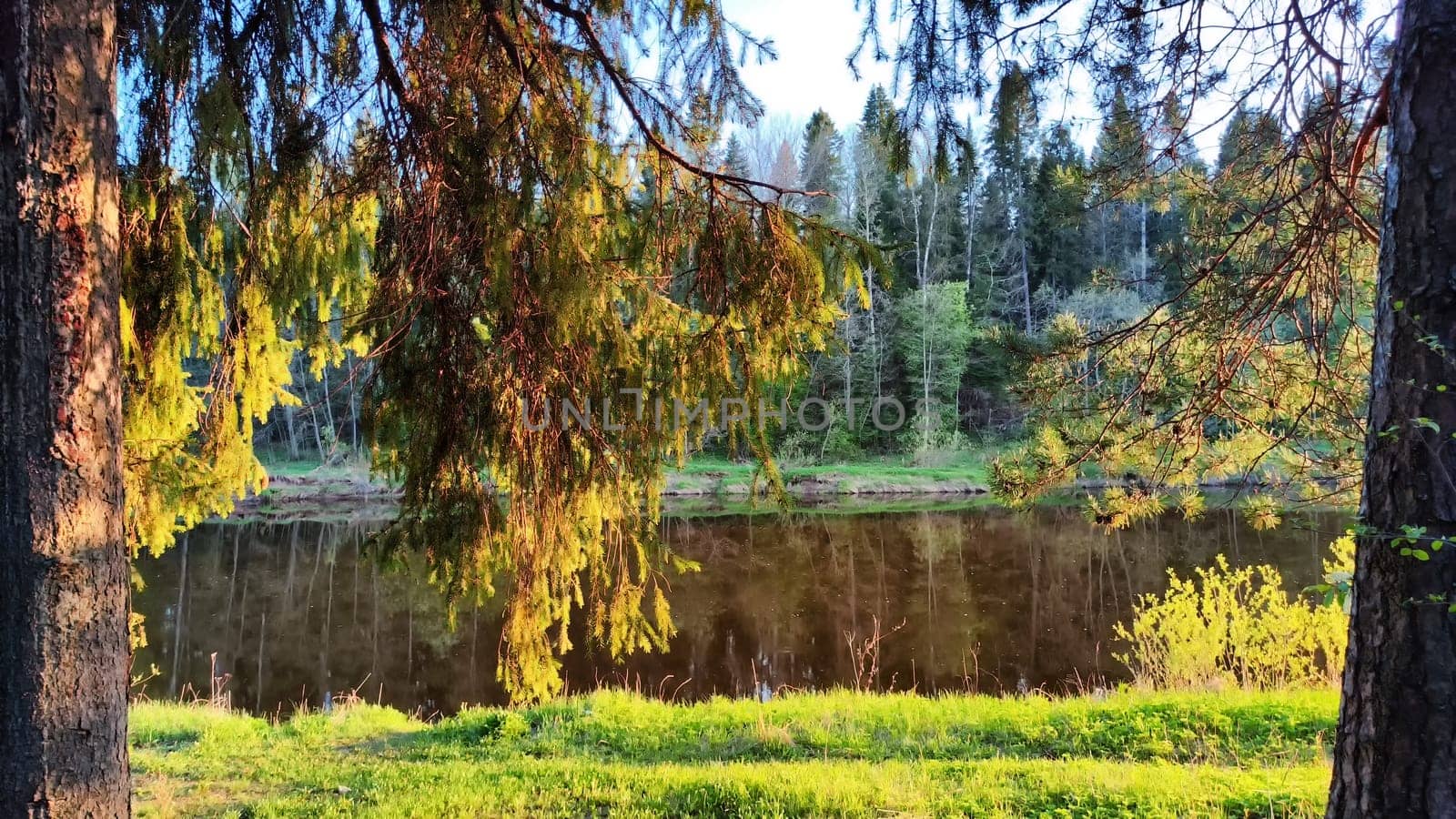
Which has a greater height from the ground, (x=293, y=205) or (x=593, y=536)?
(x=293, y=205)

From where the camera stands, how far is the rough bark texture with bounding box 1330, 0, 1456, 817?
1476 mm

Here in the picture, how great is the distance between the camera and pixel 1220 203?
3604 millimetres

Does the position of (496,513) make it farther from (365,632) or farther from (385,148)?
(365,632)

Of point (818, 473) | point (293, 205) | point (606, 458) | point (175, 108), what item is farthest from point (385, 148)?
point (818, 473)

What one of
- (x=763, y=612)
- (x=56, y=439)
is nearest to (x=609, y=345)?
(x=56, y=439)

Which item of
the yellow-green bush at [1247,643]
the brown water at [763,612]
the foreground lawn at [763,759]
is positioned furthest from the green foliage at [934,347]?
the foreground lawn at [763,759]

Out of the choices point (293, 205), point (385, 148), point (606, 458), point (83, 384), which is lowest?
point (606, 458)

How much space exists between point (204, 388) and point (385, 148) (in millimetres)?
1482

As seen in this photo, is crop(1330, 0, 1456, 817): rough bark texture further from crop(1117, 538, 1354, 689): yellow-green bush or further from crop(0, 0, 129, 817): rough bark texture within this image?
crop(1117, 538, 1354, 689): yellow-green bush

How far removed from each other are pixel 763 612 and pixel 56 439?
29.1ft

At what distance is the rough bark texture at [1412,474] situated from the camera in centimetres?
148

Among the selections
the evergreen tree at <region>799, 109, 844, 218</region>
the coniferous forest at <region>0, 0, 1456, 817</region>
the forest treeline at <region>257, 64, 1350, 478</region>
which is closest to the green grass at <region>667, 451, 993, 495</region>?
the forest treeline at <region>257, 64, 1350, 478</region>

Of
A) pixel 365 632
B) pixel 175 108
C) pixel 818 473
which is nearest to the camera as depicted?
pixel 175 108

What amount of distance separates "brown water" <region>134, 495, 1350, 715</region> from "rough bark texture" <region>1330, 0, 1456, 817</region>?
10.7ft
